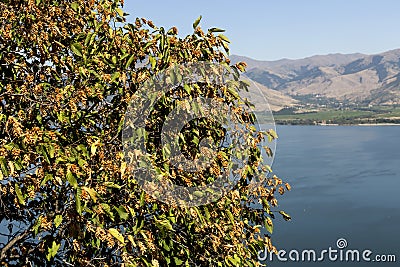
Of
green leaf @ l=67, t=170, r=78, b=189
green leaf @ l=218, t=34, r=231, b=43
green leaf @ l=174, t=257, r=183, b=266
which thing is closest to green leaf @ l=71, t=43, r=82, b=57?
green leaf @ l=218, t=34, r=231, b=43

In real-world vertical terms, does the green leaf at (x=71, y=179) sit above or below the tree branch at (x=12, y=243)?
above

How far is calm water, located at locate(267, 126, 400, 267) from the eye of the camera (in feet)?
139

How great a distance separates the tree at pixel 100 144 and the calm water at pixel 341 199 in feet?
115

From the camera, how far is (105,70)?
5035 millimetres

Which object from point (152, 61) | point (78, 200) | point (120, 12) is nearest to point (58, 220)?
point (78, 200)

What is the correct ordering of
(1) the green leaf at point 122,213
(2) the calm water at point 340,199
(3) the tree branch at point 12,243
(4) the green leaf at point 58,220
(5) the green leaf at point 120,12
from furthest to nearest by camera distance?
1. (2) the calm water at point 340,199
2. (5) the green leaf at point 120,12
3. (3) the tree branch at point 12,243
4. (1) the green leaf at point 122,213
5. (4) the green leaf at point 58,220

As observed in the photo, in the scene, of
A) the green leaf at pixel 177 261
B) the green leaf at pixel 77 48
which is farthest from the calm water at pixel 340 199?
the green leaf at pixel 177 261

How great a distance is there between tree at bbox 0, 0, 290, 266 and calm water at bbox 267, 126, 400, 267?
34991mm

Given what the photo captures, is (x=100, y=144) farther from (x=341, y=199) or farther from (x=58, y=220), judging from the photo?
(x=341, y=199)

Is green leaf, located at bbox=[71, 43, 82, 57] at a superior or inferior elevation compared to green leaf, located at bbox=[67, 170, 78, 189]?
superior

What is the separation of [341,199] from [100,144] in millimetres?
54475

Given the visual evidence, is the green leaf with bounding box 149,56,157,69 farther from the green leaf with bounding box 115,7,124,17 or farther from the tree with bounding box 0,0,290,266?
the green leaf with bounding box 115,7,124,17

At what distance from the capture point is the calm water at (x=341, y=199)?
42.5 meters

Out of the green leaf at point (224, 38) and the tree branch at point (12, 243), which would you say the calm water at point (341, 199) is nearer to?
the tree branch at point (12, 243)
